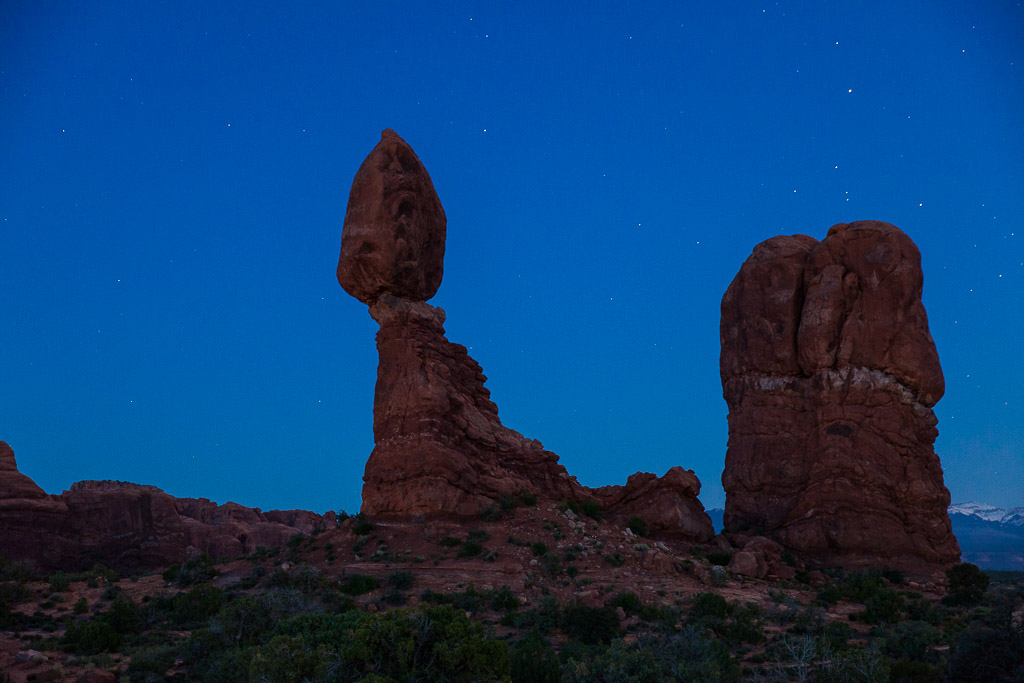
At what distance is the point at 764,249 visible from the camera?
41625 millimetres

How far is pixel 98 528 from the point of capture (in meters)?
41.6

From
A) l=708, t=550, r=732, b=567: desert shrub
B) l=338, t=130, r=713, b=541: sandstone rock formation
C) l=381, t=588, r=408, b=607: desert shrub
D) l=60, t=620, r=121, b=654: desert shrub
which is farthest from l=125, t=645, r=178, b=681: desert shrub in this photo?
l=708, t=550, r=732, b=567: desert shrub

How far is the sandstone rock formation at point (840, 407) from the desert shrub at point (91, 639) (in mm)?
27979

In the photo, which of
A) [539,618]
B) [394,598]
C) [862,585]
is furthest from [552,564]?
[862,585]

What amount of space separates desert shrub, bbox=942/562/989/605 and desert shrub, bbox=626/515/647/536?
12.1m

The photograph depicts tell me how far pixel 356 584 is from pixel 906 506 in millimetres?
26113

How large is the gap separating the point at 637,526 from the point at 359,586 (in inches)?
550

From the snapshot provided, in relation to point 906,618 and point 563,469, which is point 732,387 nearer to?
point 563,469

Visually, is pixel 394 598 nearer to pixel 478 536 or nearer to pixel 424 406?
pixel 478 536

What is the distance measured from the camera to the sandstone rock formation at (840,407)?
34.4 m

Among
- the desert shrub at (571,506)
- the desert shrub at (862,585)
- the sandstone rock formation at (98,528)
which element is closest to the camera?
the desert shrub at (862,585)

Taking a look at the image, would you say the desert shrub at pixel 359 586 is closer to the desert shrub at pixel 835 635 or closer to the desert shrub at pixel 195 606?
the desert shrub at pixel 195 606

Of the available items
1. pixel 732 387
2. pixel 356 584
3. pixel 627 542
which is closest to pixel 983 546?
pixel 732 387

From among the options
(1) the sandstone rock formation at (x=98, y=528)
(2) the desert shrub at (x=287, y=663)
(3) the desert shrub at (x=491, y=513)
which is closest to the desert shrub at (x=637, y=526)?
(3) the desert shrub at (x=491, y=513)
